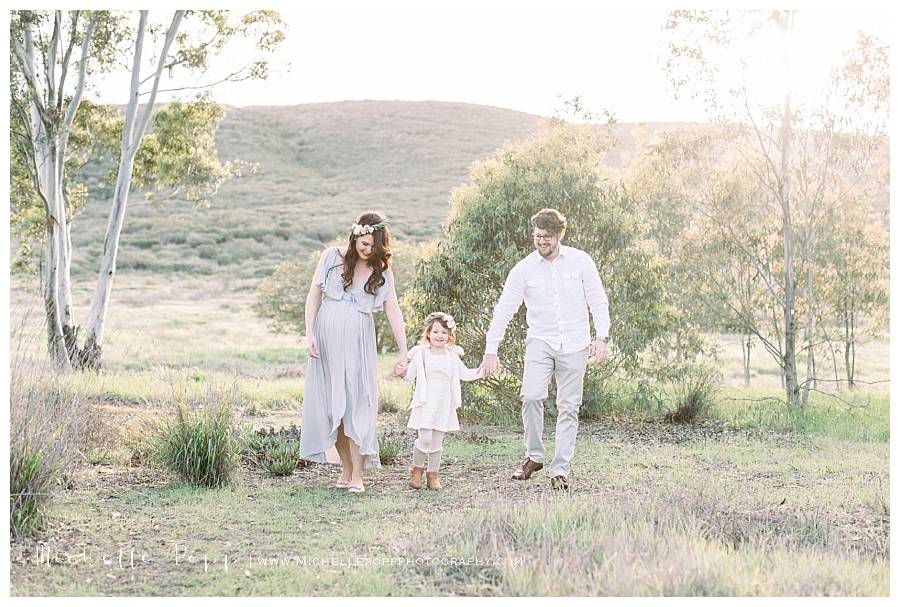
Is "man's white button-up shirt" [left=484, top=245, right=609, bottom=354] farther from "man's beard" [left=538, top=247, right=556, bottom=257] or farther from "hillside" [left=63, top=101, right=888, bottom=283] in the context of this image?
"hillside" [left=63, top=101, right=888, bottom=283]

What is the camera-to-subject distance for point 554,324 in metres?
7.44

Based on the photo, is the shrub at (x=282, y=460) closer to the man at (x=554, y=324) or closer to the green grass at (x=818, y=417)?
the man at (x=554, y=324)

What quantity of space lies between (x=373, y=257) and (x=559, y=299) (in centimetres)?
146

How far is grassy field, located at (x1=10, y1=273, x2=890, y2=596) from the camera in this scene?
4.88 metres

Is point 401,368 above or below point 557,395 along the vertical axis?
above

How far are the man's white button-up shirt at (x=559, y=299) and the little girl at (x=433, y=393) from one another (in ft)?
1.09

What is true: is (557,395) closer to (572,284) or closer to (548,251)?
(572,284)

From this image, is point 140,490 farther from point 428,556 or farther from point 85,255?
point 85,255

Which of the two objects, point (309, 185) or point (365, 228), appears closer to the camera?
point (365, 228)

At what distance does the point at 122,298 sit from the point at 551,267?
107 feet

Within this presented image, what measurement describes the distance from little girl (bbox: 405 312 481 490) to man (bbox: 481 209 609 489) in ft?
0.98

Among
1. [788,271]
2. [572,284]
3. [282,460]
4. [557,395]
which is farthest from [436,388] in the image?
[788,271]

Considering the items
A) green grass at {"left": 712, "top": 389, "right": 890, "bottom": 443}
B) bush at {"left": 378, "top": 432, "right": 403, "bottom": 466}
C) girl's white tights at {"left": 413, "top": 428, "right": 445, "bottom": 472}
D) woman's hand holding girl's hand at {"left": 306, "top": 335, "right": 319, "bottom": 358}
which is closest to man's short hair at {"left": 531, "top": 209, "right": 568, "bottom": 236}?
girl's white tights at {"left": 413, "top": 428, "right": 445, "bottom": 472}

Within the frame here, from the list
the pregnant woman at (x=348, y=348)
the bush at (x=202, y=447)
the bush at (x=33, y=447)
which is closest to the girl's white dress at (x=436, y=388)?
the pregnant woman at (x=348, y=348)
